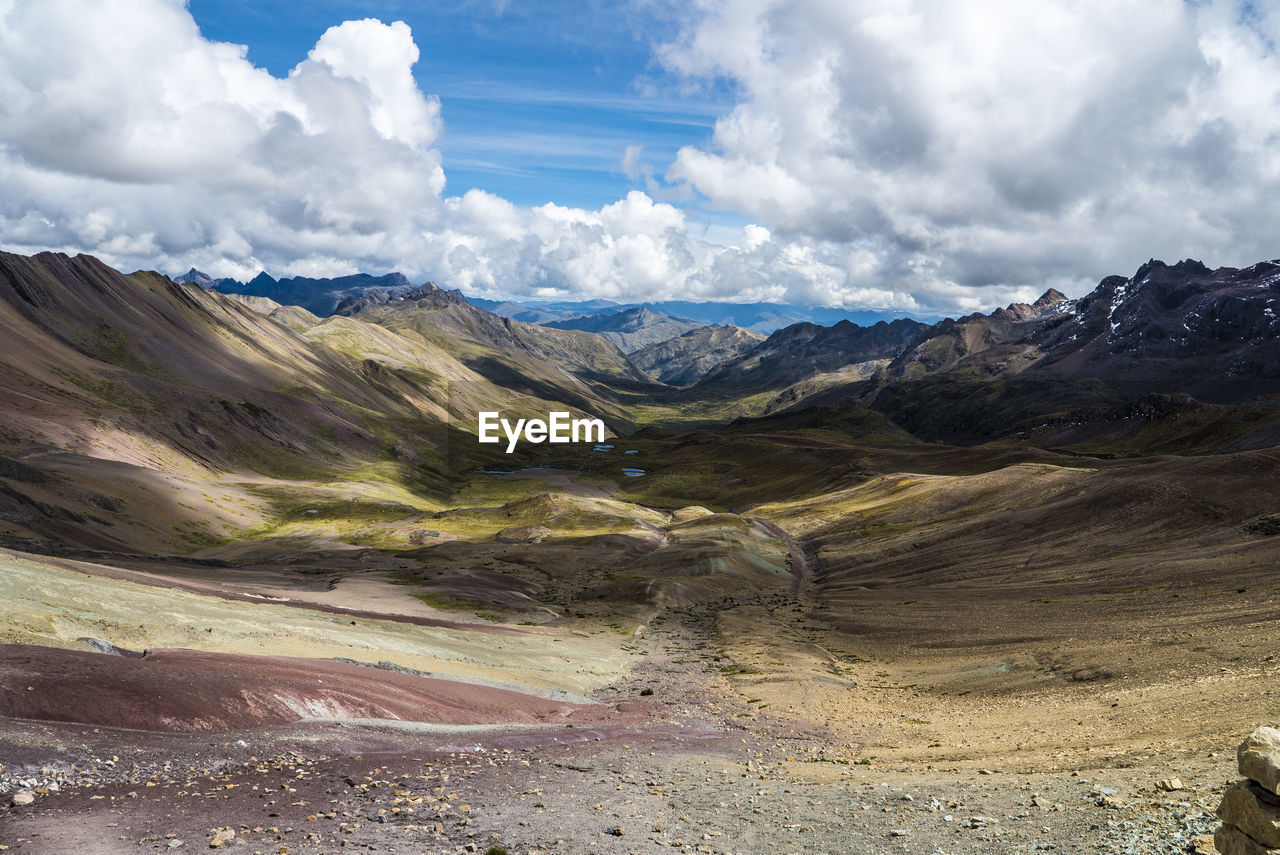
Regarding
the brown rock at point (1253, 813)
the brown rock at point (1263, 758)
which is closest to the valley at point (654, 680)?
the brown rock at point (1253, 813)

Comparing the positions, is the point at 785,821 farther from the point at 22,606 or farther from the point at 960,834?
the point at 22,606

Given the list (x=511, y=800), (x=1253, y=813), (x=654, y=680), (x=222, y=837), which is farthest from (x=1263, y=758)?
(x=654, y=680)

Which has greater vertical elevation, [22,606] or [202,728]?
[22,606]

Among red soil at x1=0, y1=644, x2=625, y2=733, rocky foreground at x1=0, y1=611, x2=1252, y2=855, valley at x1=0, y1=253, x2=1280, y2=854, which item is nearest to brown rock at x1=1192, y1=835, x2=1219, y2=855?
rocky foreground at x1=0, y1=611, x2=1252, y2=855

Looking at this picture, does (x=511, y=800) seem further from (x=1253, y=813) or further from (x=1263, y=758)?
(x=1263, y=758)

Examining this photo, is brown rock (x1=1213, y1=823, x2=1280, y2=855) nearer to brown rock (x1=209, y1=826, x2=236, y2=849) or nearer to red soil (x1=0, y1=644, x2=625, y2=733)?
brown rock (x1=209, y1=826, x2=236, y2=849)

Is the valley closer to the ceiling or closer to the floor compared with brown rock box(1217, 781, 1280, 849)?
closer to the floor

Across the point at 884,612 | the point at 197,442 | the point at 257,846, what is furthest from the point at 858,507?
the point at 197,442
